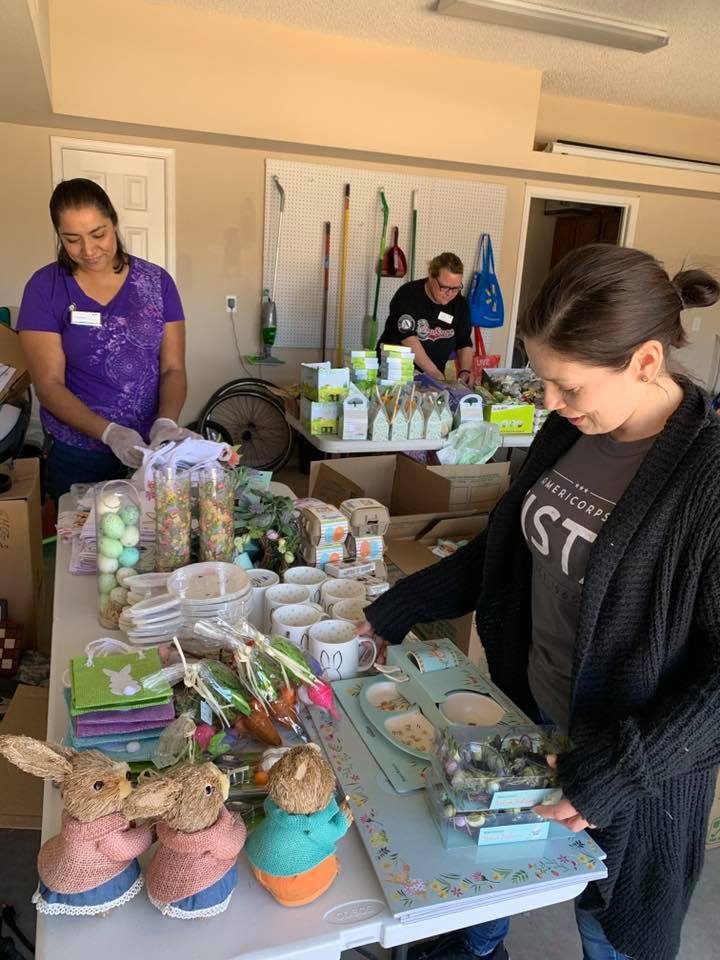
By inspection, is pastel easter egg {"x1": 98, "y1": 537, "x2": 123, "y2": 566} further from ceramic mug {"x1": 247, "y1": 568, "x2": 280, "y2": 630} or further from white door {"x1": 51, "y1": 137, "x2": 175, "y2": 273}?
white door {"x1": 51, "y1": 137, "x2": 175, "y2": 273}

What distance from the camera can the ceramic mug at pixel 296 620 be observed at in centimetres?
128

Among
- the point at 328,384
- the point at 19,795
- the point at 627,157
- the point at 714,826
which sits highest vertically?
the point at 627,157

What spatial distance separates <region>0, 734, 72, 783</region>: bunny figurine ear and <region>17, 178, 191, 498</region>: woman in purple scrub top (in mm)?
1168

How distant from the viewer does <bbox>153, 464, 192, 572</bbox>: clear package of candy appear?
1464mm

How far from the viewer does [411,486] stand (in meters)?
2.73

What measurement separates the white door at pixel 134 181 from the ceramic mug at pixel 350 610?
4016 mm

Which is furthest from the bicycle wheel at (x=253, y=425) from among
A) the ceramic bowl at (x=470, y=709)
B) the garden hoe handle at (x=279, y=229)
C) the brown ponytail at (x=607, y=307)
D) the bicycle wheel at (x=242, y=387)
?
the brown ponytail at (x=607, y=307)

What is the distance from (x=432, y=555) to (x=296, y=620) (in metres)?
1.08

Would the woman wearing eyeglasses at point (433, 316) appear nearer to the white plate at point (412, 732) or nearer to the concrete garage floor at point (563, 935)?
the concrete garage floor at point (563, 935)

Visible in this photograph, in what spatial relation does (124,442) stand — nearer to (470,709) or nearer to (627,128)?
(470,709)

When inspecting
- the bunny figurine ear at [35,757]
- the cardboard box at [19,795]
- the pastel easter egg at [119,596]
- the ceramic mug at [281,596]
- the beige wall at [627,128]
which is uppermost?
the beige wall at [627,128]

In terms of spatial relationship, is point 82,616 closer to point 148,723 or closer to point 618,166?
point 148,723

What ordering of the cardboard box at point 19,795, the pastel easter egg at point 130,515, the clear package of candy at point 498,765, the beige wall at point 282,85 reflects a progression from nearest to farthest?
the clear package of candy at point 498,765, the pastel easter egg at point 130,515, the cardboard box at point 19,795, the beige wall at point 282,85

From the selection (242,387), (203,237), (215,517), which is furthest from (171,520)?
(203,237)
